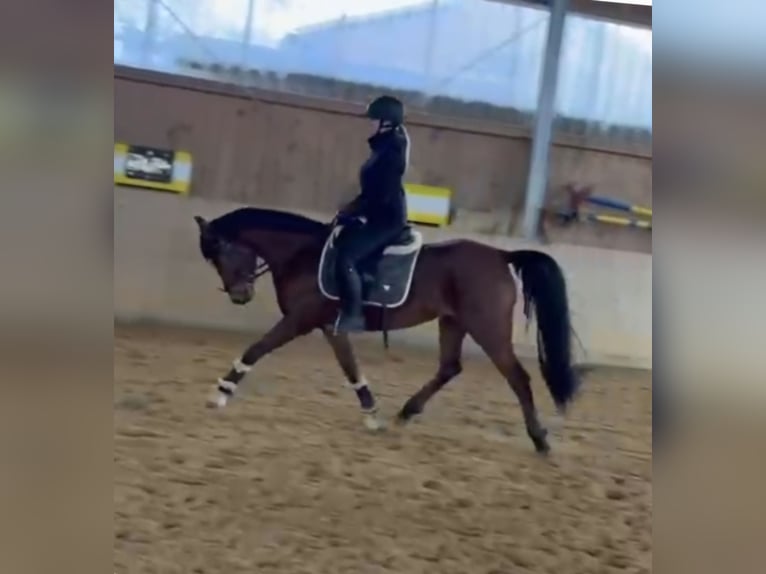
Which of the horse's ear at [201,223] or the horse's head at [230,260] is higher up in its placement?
the horse's ear at [201,223]

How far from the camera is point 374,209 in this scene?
136 cm

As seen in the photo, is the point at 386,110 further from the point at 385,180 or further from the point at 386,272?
the point at 386,272

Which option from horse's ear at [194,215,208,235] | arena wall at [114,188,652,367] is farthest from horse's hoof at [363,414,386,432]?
horse's ear at [194,215,208,235]

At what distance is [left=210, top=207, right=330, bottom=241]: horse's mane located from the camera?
1.36 metres

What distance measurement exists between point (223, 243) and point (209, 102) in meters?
0.21

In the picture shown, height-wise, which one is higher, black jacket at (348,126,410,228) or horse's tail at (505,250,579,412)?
black jacket at (348,126,410,228)

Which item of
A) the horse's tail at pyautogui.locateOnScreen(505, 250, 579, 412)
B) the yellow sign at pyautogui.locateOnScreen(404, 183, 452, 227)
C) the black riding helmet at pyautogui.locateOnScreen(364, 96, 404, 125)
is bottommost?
the horse's tail at pyautogui.locateOnScreen(505, 250, 579, 412)

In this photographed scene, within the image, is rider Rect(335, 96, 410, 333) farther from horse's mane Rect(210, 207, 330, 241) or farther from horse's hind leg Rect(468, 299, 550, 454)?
horse's hind leg Rect(468, 299, 550, 454)

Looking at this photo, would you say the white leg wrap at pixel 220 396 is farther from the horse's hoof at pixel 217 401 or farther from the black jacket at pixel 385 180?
the black jacket at pixel 385 180

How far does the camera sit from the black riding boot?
53.9 inches

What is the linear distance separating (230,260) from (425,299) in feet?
0.99

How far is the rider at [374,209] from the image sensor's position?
1.34 meters

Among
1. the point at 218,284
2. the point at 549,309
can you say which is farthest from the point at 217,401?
the point at 549,309

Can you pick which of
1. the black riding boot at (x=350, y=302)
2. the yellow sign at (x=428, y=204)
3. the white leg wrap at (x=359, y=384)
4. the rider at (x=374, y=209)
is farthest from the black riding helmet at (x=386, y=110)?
the white leg wrap at (x=359, y=384)
